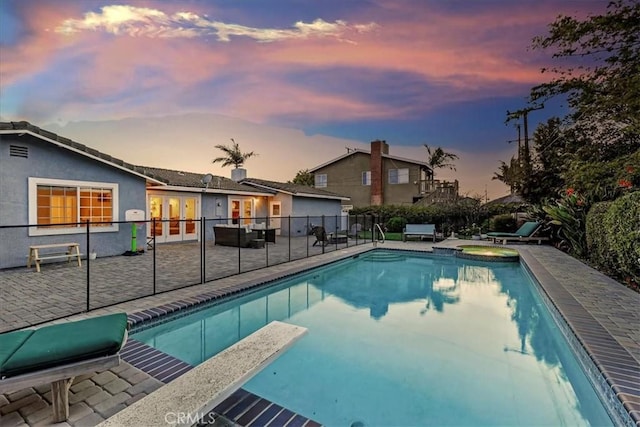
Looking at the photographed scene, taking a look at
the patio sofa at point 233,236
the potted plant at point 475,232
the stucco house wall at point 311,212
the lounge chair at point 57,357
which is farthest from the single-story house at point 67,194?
the potted plant at point 475,232

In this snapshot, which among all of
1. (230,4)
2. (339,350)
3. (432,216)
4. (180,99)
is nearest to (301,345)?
(339,350)

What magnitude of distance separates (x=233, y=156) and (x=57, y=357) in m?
27.4

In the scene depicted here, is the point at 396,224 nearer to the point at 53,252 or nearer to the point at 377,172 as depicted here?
the point at 377,172

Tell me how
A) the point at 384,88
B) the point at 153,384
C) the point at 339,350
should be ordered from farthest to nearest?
the point at 384,88 → the point at 339,350 → the point at 153,384

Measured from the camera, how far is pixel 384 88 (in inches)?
537

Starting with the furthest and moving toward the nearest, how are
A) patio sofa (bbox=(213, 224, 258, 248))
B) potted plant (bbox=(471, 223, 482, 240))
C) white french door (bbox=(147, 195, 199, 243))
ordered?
potted plant (bbox=(471, 223, 482, 240)), white french door (bbox=(147, 195, 199, 243)), patio sofa (bbox=(213, 224, 258, 248))

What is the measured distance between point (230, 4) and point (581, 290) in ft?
34.5

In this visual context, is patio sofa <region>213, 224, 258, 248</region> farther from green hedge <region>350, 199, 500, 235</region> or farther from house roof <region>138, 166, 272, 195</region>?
green hedge <region>350, 199, 500, 235</region>

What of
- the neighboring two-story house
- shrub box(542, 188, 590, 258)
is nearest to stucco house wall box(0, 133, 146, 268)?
shrub box(542, 188, 590, 258)

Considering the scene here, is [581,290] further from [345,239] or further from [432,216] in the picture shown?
[432,216]

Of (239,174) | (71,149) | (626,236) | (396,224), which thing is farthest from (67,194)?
(396,224)

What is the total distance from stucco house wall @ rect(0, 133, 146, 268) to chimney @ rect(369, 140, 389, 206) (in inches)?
701

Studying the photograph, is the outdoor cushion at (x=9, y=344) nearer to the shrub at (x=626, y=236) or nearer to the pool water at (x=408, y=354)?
the pool water at (x=408, y=354)

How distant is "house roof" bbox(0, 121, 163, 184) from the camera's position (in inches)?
303
